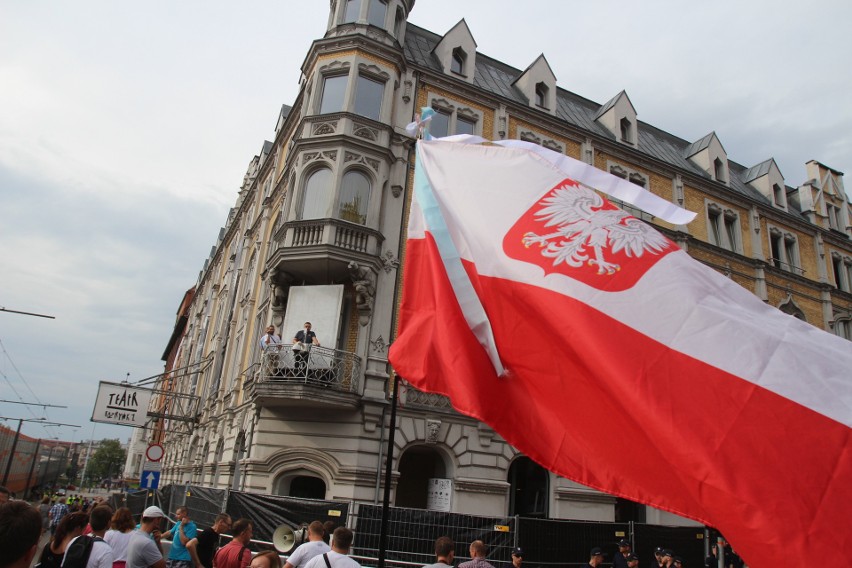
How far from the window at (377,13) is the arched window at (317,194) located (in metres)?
6.21

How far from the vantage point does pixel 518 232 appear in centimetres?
541

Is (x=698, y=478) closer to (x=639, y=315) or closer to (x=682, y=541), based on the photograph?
(x=639, y=315)

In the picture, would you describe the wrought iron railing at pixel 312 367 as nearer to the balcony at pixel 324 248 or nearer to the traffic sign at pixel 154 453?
the balcony at pixel 324 248

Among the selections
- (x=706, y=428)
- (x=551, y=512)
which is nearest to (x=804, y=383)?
(x=706, y=428)

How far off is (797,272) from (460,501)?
23.0 metres

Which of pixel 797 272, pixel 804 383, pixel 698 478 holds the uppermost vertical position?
pixel 797 272

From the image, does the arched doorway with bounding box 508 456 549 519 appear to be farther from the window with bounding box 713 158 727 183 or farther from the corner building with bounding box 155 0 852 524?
the window with bounding box 713 158 727 183

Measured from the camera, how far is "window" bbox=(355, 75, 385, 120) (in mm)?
20500

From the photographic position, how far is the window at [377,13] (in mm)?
21547

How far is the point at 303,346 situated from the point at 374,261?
11.4 ft

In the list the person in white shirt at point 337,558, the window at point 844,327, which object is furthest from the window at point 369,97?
the window at point 844,327

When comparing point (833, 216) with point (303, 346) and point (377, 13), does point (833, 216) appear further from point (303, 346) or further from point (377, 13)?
point (303, 346)

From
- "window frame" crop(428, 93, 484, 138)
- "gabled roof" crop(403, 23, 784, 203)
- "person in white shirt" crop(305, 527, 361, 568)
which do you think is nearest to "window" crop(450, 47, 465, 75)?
"gabled roof" crop(403, 23, 784, 203)

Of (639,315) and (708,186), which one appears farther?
(708,186)
